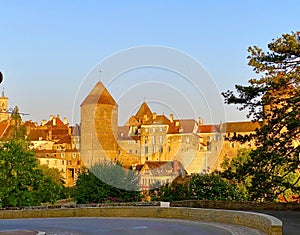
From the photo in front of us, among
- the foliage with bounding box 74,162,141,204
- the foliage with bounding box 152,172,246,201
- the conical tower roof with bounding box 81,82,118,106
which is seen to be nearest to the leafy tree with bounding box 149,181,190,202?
the foliage with bounding box 152,172,246,201

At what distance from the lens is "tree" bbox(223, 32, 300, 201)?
82.8 ft

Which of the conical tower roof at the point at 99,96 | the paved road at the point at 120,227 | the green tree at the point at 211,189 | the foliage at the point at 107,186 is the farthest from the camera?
the conical tower roof at the point at 99,96

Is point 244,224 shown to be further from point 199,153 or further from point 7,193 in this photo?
point 199,153

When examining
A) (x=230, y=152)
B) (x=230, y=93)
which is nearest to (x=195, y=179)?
(x=230, y=93)

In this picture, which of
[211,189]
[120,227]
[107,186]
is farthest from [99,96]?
[120,227]

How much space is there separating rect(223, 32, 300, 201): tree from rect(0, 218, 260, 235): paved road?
489 centimetres

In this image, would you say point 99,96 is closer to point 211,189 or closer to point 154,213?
point 211,189

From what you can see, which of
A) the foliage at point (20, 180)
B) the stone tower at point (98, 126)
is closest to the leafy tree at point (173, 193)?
the foliage at point (20, 180)

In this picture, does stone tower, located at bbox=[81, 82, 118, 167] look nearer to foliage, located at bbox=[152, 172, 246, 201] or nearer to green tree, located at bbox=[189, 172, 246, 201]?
foliage, located at bbox=[152, 172, 246, 201]

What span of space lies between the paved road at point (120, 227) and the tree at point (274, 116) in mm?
4890

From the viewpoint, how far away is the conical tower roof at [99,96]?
392 feet

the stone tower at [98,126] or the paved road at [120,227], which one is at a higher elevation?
the stone tower at [98,126]

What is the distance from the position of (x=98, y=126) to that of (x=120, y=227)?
95818 mm

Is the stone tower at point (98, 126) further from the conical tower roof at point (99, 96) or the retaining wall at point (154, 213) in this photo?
the retaining wall at point (154, 213)
